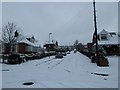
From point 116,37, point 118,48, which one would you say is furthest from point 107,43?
point 116,37

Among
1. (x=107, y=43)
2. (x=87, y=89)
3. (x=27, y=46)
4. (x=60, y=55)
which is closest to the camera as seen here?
(x=87, y=89)

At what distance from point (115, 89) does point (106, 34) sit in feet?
130

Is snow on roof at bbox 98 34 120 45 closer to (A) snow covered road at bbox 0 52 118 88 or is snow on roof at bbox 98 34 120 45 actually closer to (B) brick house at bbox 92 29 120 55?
(B) brick house at bbox 92 29 120 55

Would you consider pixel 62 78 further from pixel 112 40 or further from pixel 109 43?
pixel 112 40

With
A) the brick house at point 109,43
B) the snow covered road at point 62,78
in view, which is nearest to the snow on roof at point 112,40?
the brick house at point 109,43

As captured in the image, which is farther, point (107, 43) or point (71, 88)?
point (107, 43)

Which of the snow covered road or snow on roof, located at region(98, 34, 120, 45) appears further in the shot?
snow on roof, located at region(98, 34, 120, 45)

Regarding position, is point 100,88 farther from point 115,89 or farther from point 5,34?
point 5,34

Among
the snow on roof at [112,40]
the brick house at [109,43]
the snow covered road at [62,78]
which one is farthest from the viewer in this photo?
the snow on roof at [112,40]

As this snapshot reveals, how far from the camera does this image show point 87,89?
26.7ft

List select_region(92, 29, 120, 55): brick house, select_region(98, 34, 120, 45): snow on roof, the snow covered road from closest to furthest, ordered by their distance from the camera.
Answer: the snow covered road → select_region(92, 29, 120, 55): brick house → select_region(98, 34, 120, 45): snow on roof

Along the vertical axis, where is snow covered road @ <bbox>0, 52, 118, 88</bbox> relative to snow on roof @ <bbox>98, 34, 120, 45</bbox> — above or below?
below

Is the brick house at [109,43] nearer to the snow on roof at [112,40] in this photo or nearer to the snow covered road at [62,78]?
the snow on roof at [112,40]

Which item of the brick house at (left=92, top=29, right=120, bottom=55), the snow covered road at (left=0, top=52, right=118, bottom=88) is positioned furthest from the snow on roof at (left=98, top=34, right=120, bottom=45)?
the snow covered road at (left=0, top=52, right=118, bottom=88)
